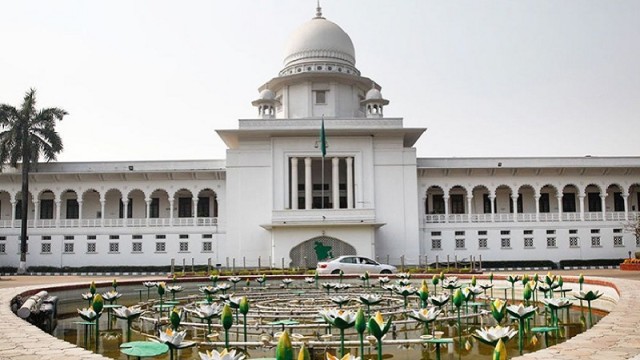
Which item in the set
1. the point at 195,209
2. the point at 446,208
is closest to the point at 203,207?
the point at 195,209

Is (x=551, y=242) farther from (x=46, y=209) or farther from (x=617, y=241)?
(x=46, y=209)

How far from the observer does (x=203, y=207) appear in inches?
1629

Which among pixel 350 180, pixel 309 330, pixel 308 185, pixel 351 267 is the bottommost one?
pixel 309 330

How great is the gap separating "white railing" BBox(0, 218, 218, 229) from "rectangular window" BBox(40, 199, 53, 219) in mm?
2217

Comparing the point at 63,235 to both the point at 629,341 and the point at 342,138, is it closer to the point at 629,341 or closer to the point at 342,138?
the point at 342,138

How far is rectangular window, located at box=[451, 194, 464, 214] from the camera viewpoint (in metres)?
41.4

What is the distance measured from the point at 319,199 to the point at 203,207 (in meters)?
7.85

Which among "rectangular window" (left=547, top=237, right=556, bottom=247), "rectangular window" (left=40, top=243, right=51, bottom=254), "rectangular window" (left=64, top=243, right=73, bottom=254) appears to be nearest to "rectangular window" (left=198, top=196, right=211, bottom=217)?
"rectangular window" (left=64, top=243, right=73, bottom=254)

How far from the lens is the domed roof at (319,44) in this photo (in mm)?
42250

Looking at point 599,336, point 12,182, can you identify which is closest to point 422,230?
point 12,182

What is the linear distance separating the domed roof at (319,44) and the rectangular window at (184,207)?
11512 millimetres

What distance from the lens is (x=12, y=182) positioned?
39594mm

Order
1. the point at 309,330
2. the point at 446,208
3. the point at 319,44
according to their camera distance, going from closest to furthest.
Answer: the point at 309,330 → the point at 446,208 → the point at 319,44

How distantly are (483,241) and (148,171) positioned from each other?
20.8 meters
